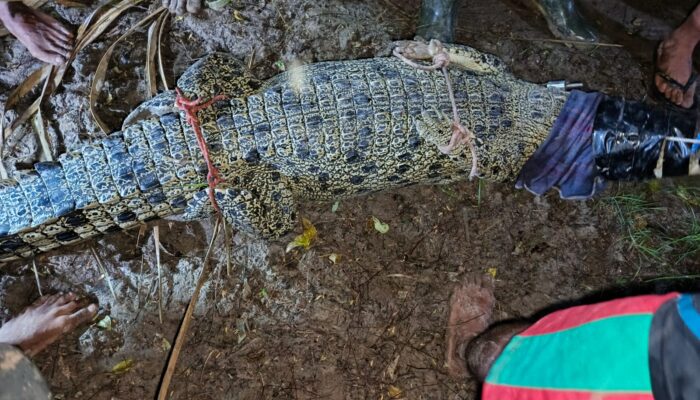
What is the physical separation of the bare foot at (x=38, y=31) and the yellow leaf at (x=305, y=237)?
68.9 inches

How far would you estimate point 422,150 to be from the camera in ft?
9.38

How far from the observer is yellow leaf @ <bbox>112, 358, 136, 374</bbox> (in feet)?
10.1

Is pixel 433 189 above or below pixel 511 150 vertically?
below

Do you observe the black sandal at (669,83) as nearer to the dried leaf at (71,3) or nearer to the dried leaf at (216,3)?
the dried leaf at (216,3)

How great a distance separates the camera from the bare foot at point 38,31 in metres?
3.31

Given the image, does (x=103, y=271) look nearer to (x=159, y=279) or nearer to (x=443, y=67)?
(x=159, y=279)

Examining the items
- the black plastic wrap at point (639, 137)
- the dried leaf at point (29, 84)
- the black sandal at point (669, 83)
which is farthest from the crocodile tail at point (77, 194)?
the black sandal at point (669, 83)

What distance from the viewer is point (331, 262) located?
330cm

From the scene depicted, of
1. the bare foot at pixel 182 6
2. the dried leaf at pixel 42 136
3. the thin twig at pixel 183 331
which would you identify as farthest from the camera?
the bare foot at pixel 182 6

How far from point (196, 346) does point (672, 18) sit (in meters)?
3.83

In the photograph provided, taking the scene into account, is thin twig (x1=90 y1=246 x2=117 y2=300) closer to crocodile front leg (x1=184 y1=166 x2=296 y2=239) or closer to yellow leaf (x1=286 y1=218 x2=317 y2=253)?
crocodile front leg (x1=184 y1=166 x2=296 y2=239)

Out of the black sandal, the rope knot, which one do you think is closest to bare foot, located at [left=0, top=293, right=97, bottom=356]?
the rope knot

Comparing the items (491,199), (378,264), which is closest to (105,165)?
(378,264)

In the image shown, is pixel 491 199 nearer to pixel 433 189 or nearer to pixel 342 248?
pixel 433 189
